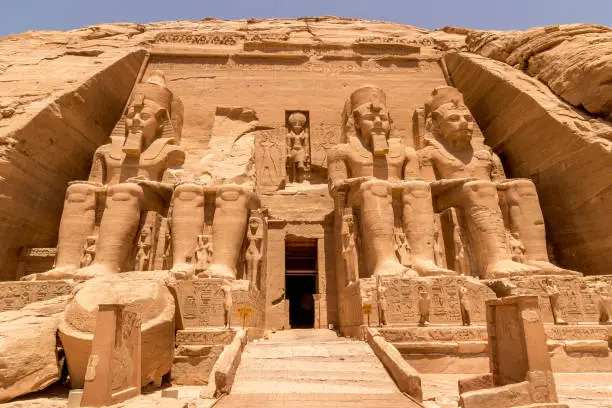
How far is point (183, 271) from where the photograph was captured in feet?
18.6

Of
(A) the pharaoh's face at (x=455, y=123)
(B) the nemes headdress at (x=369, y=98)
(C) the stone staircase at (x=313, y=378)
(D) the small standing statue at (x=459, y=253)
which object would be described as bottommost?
(C) the stone staircase at (x=313, y=378)

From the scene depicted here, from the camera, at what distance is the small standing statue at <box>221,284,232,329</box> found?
5.09 meters

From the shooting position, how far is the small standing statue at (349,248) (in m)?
6.32

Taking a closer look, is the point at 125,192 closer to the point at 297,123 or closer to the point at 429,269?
the point at 297,123

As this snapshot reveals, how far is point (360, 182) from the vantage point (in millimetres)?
6613

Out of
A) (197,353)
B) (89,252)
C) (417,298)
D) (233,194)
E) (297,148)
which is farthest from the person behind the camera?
(297,148)

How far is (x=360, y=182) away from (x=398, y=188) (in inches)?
22.7

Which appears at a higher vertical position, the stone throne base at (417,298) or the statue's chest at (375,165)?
the statue's chest at (375,165)

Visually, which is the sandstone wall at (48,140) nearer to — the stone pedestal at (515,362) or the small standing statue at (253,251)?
the small standing statue at (253,251)

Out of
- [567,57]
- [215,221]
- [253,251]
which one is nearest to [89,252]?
[215,221]

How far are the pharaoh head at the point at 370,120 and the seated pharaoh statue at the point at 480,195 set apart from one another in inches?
32.3

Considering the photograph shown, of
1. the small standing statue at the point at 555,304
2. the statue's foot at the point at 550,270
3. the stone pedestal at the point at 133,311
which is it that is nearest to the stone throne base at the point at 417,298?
the small standing statue at the point at 555,304

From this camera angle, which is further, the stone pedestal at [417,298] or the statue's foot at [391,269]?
the statue's foot at [391,269]

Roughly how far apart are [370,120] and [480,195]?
216cm
